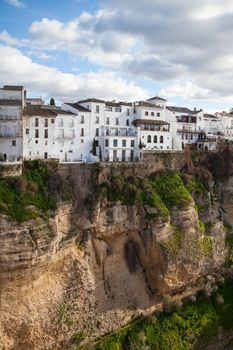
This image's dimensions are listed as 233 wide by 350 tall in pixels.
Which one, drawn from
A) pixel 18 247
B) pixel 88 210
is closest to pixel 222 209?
pixel 88 210

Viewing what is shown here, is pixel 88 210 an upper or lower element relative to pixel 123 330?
upper

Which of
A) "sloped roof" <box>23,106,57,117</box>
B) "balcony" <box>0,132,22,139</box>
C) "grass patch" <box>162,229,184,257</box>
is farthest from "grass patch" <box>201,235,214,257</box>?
"balcony" <box>0,132,22,139</box>

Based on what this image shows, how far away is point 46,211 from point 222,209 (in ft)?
64.1

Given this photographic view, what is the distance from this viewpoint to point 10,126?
107ft

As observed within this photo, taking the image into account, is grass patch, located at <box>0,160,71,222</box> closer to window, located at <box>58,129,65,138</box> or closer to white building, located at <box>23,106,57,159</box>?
white building, located at <box>23,106,57,159</box>

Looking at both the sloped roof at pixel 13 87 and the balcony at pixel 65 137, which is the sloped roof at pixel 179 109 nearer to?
the balcony at pixel 65 137

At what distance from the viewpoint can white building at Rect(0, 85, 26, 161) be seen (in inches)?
1272

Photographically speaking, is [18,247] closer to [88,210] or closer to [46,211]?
[46,211]

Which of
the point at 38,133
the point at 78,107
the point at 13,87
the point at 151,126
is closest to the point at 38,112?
the point at 38,133

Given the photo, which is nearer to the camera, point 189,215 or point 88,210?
point 88,210

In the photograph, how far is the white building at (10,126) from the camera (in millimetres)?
32312

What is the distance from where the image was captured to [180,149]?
4441 cm

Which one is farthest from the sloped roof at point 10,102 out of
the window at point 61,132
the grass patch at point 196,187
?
the grass patch at point 196,187

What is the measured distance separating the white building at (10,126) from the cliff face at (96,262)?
153 inches
